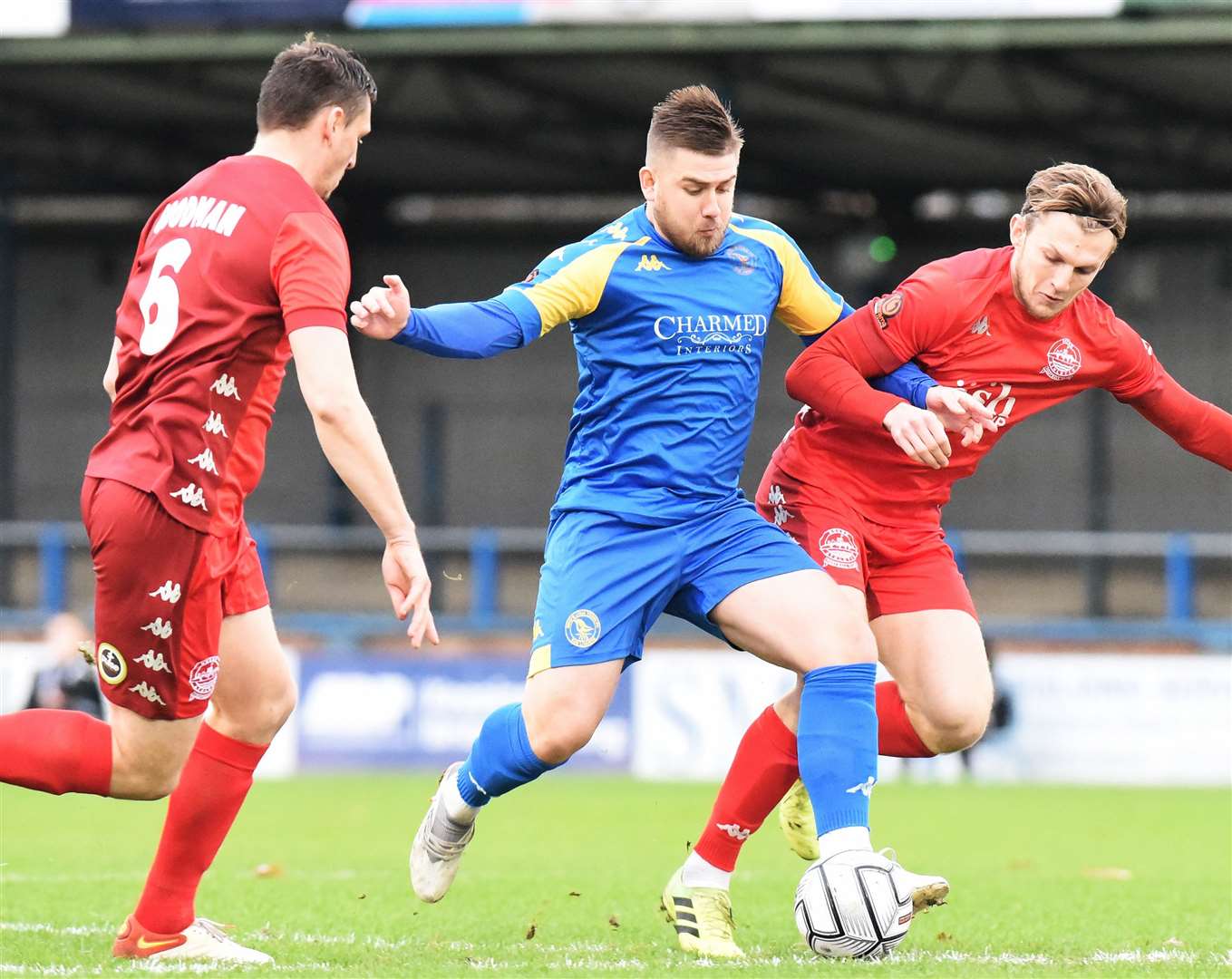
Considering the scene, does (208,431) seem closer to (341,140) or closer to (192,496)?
(192,496)

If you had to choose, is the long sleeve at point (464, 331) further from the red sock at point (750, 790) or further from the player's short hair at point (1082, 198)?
the player's short hair at point (1082, 198)

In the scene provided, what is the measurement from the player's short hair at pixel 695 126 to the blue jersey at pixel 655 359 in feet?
0.81

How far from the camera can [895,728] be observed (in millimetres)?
5754

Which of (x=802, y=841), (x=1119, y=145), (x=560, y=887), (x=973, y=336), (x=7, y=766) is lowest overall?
(x=560, y=887)

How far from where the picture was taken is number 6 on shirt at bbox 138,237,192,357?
4656mm

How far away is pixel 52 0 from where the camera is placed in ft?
55.8

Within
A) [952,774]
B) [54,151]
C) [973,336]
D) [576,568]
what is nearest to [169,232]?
[576,568]

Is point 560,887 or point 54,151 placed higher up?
point 54,151

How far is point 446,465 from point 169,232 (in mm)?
21534

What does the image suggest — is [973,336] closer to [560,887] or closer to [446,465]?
[560,887]

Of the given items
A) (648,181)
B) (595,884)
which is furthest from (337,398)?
(595,884)

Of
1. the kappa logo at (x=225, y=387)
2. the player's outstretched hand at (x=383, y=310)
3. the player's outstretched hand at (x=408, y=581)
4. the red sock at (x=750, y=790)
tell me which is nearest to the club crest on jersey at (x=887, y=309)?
the red sock at (x=750, y=790)

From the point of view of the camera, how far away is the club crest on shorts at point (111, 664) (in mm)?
4660

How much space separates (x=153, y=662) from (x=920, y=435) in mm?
2090
